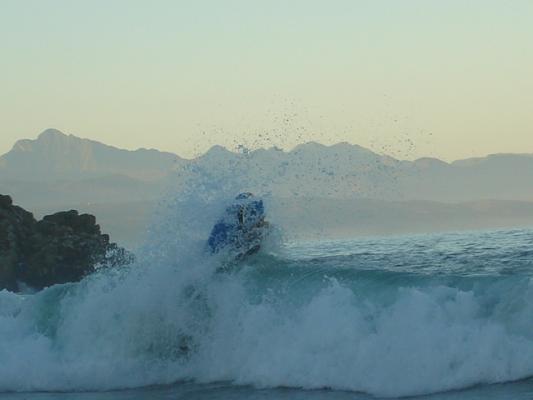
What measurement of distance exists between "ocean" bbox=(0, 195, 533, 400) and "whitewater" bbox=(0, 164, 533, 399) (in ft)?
0.07

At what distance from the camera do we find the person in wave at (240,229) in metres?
17.1

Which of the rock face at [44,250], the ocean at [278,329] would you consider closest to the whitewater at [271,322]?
the ocean at [278,329]

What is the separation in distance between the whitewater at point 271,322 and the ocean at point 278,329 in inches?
0.9

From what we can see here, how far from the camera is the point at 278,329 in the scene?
1502 cm

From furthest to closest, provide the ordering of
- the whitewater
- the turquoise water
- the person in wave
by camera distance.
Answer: the person in wave < the whitewater < the turquoise water

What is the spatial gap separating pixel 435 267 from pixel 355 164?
275cm

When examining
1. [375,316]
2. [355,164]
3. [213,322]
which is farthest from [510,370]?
[355,164]

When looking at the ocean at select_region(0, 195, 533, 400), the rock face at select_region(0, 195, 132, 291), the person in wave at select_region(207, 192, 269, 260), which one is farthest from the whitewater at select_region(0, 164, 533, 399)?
the rock face at select_region(0, 195, 132, 291)

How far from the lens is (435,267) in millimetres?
17938

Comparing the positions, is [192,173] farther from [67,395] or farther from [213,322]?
[67,395]

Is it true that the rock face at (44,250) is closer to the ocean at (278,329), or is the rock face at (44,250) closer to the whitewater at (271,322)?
the whitewater at (271,322)

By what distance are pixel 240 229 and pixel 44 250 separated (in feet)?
74.9

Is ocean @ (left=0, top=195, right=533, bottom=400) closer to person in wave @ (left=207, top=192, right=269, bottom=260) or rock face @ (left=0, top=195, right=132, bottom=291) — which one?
person in wave @ (left=207, top=192, right=269, bottom=260)

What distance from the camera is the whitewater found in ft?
43.8
